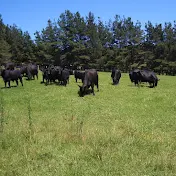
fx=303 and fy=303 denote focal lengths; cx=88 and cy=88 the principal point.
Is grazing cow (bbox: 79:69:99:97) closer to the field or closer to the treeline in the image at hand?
the field

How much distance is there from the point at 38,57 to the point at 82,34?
18747 mm

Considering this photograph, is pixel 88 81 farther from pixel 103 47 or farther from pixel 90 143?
pixel 103 47

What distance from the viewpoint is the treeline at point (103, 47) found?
269 feet

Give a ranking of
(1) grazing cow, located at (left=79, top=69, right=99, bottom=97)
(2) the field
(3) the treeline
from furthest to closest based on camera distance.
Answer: (3) the treeline, (1) grazing cow, located at (left=79, top=69, right=99, bottom=97), (2) the field

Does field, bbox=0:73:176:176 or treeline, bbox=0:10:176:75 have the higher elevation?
treeline, bbox=0:10:176:75

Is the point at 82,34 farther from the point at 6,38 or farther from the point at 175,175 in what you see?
the point at 175,175

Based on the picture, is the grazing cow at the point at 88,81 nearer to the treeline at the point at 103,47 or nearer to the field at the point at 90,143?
the field at the point at 90,143

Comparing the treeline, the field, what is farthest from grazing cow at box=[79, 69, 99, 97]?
the treeline

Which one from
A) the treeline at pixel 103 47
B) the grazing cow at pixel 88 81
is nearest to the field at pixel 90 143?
the grazing cow at pixel 88 81

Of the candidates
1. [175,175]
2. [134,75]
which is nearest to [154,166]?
[175,175]

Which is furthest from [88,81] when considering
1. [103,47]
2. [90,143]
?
[103,47]

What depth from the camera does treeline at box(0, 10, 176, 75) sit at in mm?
81875

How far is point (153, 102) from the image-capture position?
20.7m

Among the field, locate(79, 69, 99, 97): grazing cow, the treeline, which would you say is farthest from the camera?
the treeline
